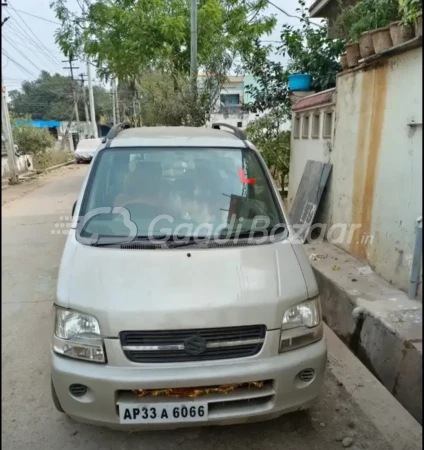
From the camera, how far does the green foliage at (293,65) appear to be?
6.93 m

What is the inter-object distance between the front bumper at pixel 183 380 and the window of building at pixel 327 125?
4006mm

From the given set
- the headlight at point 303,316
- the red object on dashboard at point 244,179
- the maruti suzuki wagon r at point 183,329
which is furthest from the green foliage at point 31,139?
the headlight at point 303,316

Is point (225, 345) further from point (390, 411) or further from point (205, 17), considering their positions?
point (205, 17)

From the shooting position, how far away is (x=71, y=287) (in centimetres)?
221

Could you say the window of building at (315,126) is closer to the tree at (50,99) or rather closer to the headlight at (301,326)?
the headlight at (301,326)

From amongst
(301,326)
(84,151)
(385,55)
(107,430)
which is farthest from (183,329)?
(84,151)

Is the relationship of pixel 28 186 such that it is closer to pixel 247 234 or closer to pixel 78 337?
pixel 247 234

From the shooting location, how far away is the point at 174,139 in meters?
3.33

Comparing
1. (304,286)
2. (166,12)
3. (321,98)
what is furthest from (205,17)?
(304,286)

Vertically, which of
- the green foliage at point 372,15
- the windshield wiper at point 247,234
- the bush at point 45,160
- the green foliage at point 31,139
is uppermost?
the green foliage at point 372,15

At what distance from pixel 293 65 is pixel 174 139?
17.0 ft

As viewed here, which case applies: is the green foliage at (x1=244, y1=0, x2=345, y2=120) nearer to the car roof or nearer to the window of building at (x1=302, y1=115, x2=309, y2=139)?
the window of building at (x1=302, y1=115, x2=309, y2=139)

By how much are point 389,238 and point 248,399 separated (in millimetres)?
2410

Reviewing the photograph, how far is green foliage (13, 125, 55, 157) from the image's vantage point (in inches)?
653
